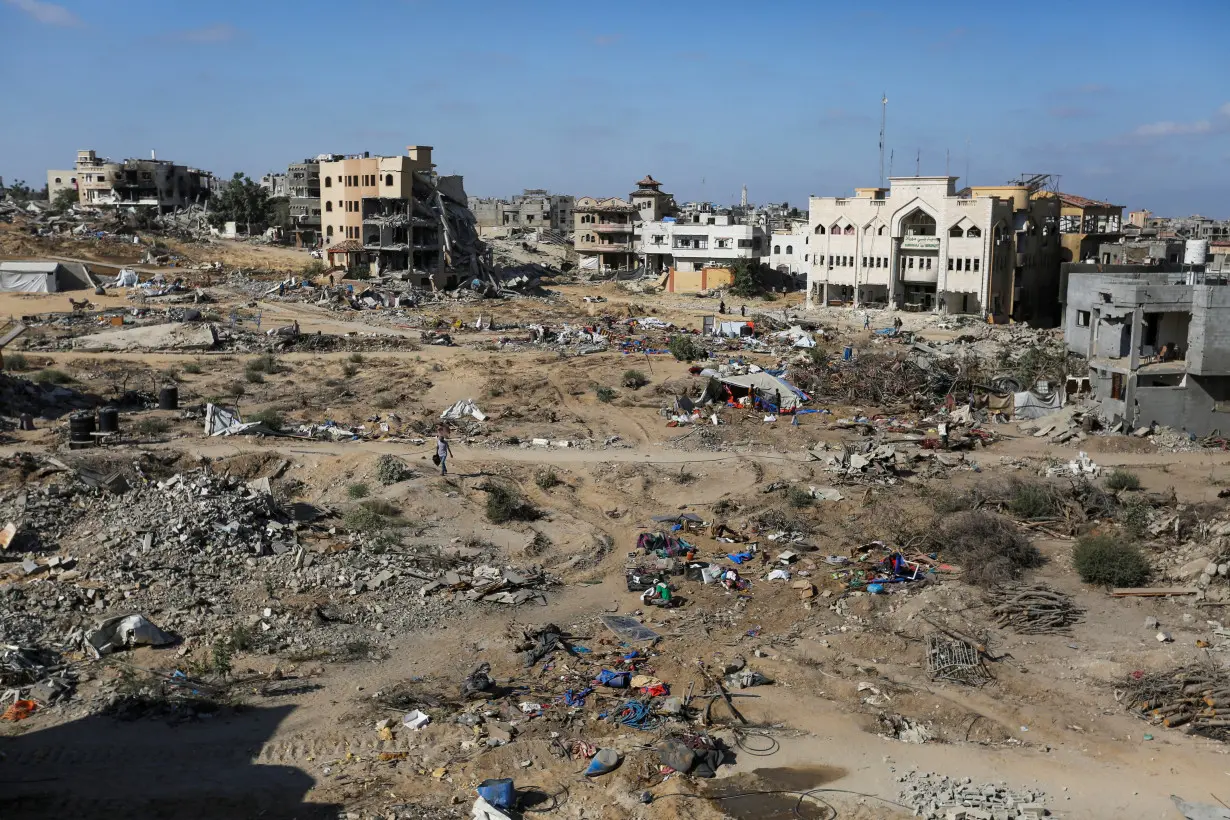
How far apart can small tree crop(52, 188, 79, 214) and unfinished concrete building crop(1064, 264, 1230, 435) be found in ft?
240

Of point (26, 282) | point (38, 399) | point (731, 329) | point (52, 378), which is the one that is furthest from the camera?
point (26, 282)

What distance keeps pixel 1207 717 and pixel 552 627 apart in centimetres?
838

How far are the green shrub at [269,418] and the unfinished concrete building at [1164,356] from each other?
20.8m

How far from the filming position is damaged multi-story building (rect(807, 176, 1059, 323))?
159ft

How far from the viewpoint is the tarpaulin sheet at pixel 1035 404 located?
2847 centimetres

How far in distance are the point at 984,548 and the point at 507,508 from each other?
863 cm

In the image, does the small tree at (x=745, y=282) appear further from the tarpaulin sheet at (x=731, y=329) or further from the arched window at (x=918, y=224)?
the tarpaulin sheet at (x=731, y=329)

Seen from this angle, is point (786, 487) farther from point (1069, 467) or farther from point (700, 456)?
point (1069, 467)

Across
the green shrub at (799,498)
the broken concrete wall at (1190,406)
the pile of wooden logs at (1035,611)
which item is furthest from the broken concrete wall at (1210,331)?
the pile of wooden logs at (1035,611)

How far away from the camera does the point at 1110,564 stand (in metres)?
17.0

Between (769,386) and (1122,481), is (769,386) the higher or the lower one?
the higher one

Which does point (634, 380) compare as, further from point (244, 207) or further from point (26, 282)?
point (244, 207)

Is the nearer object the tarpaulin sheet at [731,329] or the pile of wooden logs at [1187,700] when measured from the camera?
the pile of wooden logs at [1187,700]

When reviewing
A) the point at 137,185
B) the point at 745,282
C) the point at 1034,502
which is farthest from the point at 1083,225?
the point at 137,185
